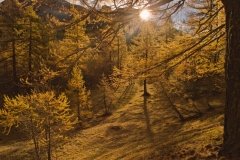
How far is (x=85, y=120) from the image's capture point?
4147 cm

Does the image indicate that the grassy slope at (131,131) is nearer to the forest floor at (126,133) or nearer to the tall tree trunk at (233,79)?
the forest floor at (126,133)

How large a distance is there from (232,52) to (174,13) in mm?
1910

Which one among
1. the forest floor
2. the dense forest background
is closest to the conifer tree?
the dense forest background

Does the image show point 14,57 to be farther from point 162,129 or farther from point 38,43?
point 162,129

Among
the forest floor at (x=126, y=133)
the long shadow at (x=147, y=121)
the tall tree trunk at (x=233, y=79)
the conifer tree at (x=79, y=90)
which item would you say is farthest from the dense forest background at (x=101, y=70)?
the tall tree trunk at (x=233, y=79)

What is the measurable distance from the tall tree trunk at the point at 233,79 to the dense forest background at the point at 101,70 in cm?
97

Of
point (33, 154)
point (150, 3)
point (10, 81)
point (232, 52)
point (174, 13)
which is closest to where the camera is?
point (232, 52)

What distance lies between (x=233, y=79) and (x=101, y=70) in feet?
162

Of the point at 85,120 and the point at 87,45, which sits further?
the point at 85,120

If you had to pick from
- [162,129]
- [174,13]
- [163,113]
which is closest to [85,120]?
[163,113]

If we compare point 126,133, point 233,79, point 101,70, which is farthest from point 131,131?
point 233,79

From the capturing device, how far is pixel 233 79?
673 centimetres

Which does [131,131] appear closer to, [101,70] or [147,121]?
[147,121]

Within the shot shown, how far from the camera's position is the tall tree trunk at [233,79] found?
6.64m
